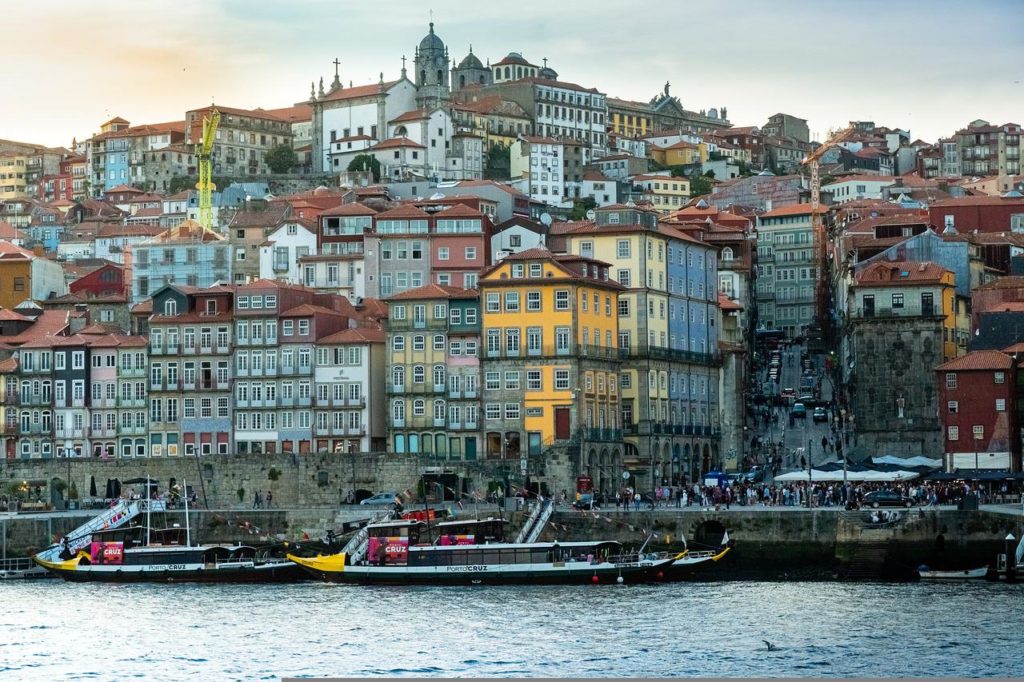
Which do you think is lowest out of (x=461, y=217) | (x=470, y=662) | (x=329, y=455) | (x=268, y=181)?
(x=470, y=662)

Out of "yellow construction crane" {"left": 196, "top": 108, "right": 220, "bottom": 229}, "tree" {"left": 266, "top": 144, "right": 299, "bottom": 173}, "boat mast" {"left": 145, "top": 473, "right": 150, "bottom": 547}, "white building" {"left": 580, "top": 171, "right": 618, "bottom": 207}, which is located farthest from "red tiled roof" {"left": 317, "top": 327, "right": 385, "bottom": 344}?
"tree" {"left": 266, "top": 144, "right": 299, "bottom": 173}

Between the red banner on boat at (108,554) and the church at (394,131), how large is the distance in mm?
78855

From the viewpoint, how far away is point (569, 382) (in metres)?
85.5

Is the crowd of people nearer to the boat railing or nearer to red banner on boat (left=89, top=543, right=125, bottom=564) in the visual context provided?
red banner on boat (left=89, top=543, right=125, bottom=564)

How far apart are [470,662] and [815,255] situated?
88.4 m

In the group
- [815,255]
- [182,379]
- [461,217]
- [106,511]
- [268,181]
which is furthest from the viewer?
[268,181]

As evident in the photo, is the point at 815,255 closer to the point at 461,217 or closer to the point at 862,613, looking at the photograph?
the point at 461,217

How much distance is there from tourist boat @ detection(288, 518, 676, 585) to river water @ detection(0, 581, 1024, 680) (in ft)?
4.34

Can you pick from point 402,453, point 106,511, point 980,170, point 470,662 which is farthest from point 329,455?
point 980,170

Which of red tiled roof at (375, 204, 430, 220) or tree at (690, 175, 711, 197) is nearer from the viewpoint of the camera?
red tiled roof at (375, 204, 430, 220)

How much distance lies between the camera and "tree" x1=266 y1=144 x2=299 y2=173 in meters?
174

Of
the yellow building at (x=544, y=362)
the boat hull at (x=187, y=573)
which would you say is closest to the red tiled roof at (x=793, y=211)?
the yellow building at (x=544, y=362)

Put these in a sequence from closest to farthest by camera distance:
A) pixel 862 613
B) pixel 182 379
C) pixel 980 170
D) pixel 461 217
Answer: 1. pixel 862 613
2. pixel 182 379
3. pixel 461 217
4. pixel 980 170

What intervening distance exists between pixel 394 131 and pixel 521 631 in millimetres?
108344
